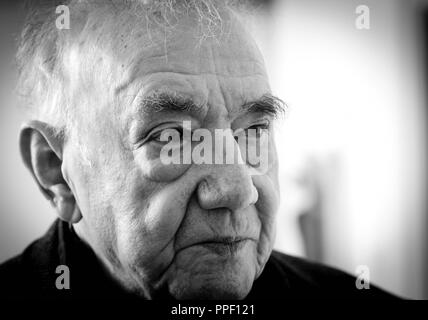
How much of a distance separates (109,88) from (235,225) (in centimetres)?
44

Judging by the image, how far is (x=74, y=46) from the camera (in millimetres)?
1159

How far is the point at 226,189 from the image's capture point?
Result: 1005mm

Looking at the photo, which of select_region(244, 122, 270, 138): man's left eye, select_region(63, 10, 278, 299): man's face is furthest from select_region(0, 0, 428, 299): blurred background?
select_region(63, 10, 278, 299): man's face

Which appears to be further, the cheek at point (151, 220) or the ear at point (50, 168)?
the ear at point (50, 168)

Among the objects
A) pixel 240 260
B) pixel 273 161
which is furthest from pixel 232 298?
pixel 273 161

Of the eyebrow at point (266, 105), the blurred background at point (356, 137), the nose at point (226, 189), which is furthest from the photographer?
the blurred background at point (356, 137)

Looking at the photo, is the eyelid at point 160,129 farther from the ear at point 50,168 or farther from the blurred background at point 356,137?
the blurred background at point 356,137

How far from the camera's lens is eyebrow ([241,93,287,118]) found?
1117 mm

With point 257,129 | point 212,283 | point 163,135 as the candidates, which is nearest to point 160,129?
point 163,135

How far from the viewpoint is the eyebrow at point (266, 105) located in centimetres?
112

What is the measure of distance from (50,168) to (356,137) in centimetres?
193

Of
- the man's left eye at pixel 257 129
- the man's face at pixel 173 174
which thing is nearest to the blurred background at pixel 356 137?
the man's left eye at pixel 257 129

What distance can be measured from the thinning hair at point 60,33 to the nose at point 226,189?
335 millimetres

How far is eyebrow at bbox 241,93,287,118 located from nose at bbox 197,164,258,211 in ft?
0.53
